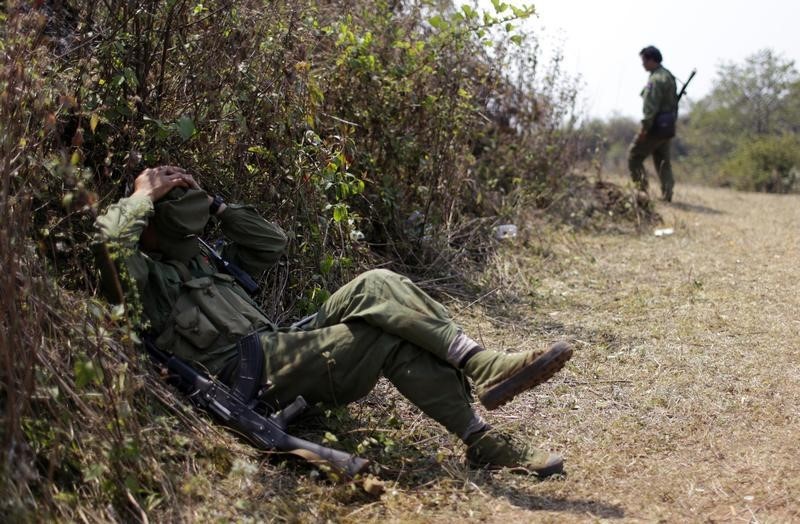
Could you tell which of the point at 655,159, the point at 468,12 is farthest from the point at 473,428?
the point at 655,159

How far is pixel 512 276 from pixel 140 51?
3162mm

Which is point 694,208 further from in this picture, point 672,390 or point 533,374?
point 533,374

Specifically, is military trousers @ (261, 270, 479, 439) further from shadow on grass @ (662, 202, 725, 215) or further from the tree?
the tree

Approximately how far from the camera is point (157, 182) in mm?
3240

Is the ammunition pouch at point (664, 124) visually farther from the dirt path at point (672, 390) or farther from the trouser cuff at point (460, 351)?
the trouser cuff at point (460, 351)

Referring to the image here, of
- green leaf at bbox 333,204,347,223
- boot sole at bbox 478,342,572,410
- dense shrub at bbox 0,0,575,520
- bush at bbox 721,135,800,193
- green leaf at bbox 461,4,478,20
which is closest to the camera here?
dense shrub at bbox 0,0,575,520

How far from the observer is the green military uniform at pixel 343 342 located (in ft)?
10.1

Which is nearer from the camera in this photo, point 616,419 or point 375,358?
point 375,358

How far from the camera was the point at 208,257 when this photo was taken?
3.61 meters

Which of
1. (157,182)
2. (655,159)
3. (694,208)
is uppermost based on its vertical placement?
(655,159)

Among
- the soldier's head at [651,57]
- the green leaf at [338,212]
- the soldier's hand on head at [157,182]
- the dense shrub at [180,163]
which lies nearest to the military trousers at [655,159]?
the soldier's head at [651,57]

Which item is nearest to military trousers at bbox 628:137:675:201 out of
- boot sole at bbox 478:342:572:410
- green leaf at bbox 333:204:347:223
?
green leaf at bbox 333:204:347:223

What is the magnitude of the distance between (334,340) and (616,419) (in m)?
1.39

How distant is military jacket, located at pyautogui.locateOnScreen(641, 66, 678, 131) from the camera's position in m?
9.64
